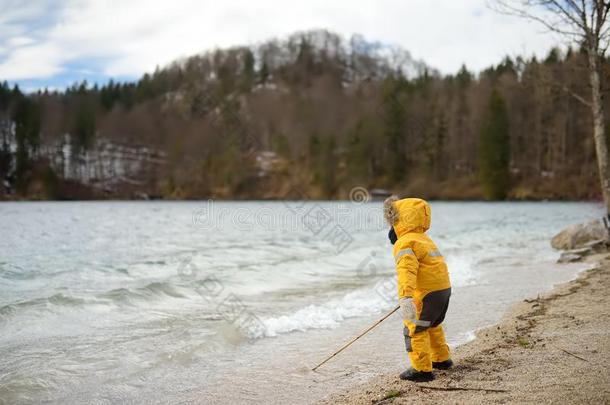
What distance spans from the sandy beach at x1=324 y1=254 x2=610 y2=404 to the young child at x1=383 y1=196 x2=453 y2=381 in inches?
7.8

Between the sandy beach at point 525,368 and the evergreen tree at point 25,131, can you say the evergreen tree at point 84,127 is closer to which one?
the evergreen tree at point 25,131

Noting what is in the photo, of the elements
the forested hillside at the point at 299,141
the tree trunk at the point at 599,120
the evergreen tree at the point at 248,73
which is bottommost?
the tree trunk at the point at 599,120

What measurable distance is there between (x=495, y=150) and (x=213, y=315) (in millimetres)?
62630

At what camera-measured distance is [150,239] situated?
23.0 metres

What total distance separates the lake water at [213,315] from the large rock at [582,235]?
0.80 meters

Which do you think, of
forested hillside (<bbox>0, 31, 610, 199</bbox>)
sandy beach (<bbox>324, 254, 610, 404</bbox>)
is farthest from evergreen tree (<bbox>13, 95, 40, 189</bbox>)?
sandy beach (<bbox>324, 254, 610, 404</bbox>)

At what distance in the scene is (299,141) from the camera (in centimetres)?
6500

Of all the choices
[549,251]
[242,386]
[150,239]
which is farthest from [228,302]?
[150,239]

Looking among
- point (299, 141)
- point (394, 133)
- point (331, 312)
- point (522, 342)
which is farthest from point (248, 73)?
point (522, 342)

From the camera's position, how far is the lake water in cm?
556

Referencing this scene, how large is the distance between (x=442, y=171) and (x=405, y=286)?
236 ft

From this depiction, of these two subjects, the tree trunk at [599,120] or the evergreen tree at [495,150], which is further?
the evergreen tree at [495,150]

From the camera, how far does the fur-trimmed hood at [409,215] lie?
16.3ft

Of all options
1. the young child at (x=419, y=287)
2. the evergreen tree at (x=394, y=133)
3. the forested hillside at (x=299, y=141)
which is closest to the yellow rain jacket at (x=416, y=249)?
the young child at (x=419, y=287)
